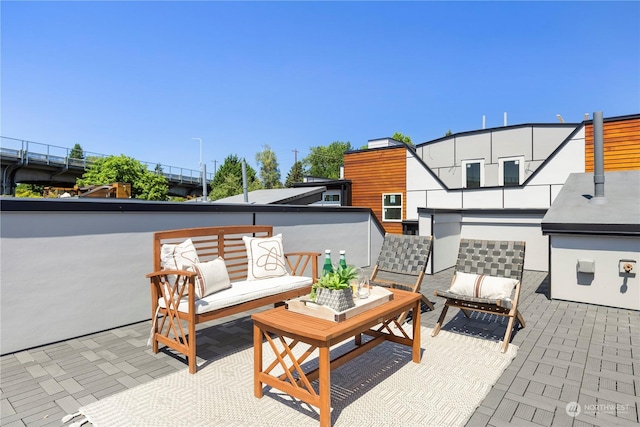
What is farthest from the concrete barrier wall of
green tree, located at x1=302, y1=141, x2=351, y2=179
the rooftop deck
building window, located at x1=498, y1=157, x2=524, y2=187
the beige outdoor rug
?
green tree, located at x1=302, y1=141, x2=351, y2=179

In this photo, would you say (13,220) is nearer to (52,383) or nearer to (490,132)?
(52,383)

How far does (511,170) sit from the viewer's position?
1266 centimetres

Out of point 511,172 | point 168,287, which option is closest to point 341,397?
point 168,287

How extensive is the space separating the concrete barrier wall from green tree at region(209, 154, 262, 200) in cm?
3280

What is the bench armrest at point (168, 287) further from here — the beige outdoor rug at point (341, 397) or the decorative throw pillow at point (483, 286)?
the decorative throw pillow at point (483, 286)

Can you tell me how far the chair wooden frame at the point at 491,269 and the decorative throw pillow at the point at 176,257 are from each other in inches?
112

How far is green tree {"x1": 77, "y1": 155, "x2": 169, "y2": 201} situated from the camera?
33.3 m

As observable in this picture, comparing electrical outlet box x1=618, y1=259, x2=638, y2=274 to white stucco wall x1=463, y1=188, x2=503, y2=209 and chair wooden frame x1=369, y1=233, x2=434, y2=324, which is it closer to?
chair wooden frame x1=369, y1=233, x2=434, y2=324

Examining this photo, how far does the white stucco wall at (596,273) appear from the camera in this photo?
16.8ft

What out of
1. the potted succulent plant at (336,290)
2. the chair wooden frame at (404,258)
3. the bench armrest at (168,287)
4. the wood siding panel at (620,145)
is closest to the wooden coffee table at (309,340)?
the potted succulent plant at (336,290)

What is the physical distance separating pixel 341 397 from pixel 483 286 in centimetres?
237

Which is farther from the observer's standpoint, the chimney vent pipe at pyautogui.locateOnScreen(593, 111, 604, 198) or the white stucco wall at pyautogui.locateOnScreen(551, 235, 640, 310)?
the chimney vent pipe at pyautogui.locateOnScreen(593, 111, 604, 198)

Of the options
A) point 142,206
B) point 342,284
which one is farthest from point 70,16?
point 342,284

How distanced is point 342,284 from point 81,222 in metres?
3.33
